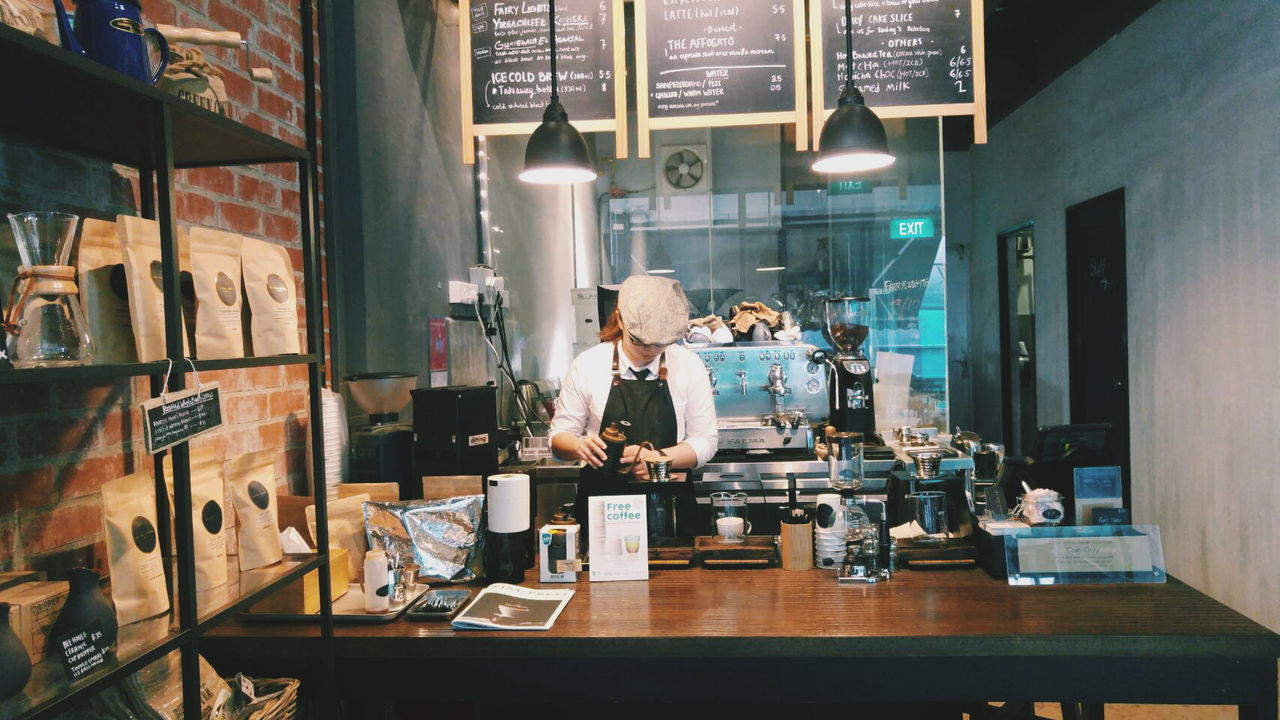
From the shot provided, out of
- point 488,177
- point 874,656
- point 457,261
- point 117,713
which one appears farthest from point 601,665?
point 488,177

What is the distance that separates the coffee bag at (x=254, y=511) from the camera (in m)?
1.72

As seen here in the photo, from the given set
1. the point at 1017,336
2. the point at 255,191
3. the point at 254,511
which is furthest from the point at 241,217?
the point at 1017,336

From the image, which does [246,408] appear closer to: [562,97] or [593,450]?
[593,450]

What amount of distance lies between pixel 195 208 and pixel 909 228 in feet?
13.6

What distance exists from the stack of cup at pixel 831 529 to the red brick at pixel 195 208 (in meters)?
1.78

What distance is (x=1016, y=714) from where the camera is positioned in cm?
248

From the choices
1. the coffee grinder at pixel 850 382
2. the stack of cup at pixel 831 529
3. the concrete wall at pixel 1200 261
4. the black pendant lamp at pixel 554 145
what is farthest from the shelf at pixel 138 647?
the concrete wall at pixel 1200 261

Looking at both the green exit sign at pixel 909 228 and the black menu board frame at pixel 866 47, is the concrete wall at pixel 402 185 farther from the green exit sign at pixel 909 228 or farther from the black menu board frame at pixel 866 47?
the green exit sign at pixel 909 228

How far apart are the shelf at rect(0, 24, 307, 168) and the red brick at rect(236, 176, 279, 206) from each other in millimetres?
415

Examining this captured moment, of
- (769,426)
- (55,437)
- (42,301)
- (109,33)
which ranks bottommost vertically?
(769,426)

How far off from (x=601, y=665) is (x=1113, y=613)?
1143 mm

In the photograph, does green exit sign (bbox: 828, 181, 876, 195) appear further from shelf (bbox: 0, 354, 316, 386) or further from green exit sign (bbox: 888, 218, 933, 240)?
shelf (bbox: 0, 354, 316, 386)

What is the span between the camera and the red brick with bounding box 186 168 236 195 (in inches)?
83.3

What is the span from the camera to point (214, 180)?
2.20m
